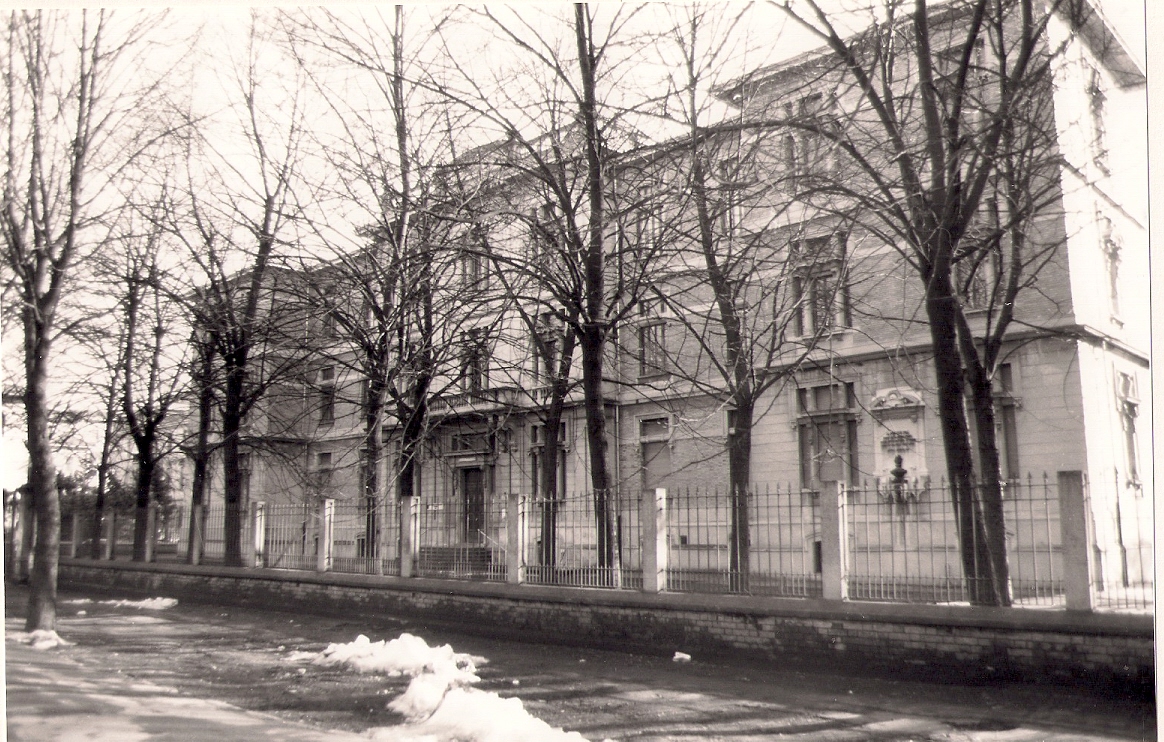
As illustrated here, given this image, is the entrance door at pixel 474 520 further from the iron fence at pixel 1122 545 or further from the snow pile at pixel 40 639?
the iron fence at pixel 1122 545

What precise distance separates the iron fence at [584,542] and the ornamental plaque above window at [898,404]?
714 cm

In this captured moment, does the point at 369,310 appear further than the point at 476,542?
Yes

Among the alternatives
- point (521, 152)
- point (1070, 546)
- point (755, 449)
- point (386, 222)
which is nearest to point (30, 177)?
point (386, 222)

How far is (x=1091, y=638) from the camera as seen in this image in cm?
620

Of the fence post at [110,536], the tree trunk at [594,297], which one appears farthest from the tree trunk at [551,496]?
the fence post at [110,536]

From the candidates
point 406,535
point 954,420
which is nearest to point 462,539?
point 406,535

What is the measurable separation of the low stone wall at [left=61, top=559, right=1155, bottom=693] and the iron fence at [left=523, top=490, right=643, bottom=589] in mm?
221

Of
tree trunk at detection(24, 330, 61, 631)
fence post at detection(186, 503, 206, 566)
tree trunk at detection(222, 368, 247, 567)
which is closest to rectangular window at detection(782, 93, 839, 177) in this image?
tree trunk at detection(24, 330, 61, 631)

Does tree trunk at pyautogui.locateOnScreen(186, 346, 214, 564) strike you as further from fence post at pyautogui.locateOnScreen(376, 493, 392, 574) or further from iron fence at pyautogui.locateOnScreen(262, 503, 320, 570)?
fence post at pyautogui.locateOnScreen(376, 493, 392, 574)

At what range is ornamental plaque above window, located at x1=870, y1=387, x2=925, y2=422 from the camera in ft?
48.6

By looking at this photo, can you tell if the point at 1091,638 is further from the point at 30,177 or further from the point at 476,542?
the point at 30,177

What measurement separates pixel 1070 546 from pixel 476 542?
6.19 meters

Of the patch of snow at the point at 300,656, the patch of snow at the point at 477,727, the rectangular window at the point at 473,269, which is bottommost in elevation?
the patch of snow at the point at 477,727

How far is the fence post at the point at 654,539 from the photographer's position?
8.73 metres
